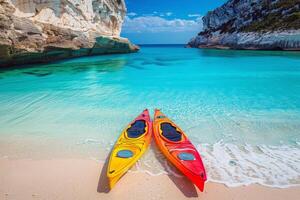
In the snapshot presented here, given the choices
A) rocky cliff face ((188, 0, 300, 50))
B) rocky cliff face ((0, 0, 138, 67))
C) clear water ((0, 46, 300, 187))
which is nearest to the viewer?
clear water ((0, 46, 300, 187))

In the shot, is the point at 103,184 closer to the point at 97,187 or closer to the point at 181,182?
the point at 97,187

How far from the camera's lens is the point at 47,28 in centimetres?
1859

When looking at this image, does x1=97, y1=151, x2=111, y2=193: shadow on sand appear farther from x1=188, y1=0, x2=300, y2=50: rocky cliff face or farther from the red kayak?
x1=188, y1=0, x2=300, y2=50: rocky cliff face

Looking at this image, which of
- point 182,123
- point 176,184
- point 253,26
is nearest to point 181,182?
point 176,184

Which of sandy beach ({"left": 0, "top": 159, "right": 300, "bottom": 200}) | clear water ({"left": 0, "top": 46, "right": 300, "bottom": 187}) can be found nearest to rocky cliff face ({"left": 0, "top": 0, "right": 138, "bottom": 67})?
clear water ({"left": 0, "top": 46, "right": 300, "bottom": 187})

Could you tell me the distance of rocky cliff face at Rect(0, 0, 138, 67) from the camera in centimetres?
1495

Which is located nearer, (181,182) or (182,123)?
(181,182)

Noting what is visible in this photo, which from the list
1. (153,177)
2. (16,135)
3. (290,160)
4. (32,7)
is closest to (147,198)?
Answer: (153,177)

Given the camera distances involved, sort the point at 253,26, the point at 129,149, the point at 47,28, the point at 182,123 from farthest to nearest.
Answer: the point at 253,26 → the point at 47,28 → the point at 182,123 → the point at 129,149

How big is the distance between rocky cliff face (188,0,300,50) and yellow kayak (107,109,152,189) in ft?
138

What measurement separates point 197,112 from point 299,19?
44331 mm

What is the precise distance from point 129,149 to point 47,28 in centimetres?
1897

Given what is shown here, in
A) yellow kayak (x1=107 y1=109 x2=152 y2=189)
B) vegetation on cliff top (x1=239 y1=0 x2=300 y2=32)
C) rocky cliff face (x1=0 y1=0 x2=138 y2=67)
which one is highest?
vegetation on cliff top (x1=239 y1=0 x2=300 y2=32)

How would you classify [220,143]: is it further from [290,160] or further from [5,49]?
[5,49]
